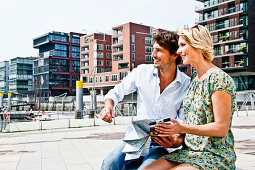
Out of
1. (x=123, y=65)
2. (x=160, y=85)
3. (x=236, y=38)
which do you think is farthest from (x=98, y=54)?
(x=160, y=85)

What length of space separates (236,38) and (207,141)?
47.3 m

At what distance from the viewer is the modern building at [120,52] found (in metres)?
60.8

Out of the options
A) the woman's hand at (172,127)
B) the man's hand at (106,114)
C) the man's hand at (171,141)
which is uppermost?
the man's hand at (106,114)

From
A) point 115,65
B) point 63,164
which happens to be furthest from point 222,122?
point 115,65

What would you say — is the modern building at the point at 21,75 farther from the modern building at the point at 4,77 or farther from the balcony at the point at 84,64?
the balcony at the point at 84,64

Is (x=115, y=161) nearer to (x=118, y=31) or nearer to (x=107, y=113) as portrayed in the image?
(x=107, y=113)

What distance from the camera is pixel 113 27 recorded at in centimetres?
6500

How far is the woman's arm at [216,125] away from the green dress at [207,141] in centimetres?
6

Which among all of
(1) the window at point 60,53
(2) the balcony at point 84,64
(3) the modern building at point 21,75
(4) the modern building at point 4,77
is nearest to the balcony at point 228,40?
(2) the balcony at point 84,64

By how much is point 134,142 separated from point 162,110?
1.56 feet

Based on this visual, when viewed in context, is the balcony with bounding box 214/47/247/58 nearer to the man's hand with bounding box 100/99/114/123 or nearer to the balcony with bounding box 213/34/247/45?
the balcony with bounding box 213/34/247/45

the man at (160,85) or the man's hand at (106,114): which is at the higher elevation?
the man at (160,85)

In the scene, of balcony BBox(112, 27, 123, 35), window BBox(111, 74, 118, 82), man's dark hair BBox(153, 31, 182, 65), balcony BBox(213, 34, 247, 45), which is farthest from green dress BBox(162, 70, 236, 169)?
balcony BBox(112, 27, 123, 35)

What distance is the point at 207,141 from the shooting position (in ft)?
6.42
